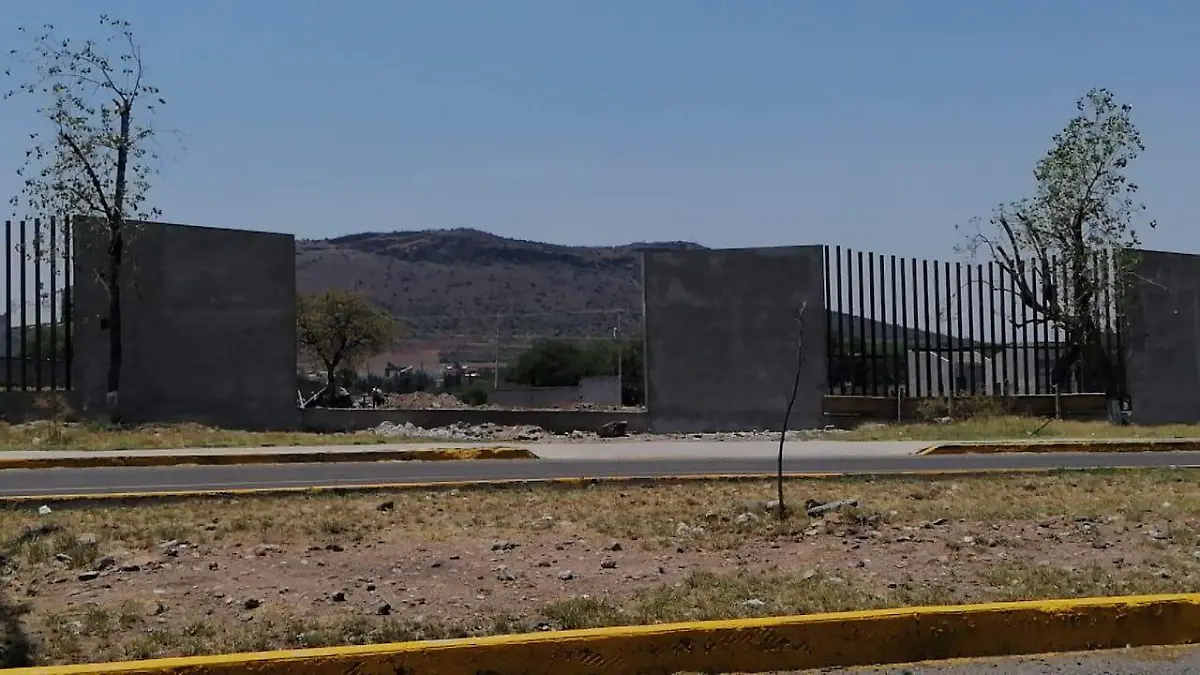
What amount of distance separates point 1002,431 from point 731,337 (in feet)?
27.9

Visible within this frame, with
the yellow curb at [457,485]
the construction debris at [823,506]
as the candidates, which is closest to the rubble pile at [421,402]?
the yellow curb at [457,485]

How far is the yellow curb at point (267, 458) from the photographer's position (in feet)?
62.9

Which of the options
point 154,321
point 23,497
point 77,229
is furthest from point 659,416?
point 23,497

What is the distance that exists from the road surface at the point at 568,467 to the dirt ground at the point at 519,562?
292 centimetres

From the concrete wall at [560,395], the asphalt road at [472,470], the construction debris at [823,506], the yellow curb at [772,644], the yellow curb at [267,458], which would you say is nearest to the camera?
the yellow curb at [772,644]

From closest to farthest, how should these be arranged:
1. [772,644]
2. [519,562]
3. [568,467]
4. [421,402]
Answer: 1. [772,644]
2. [519,562]
3. [568,467]
4. [421,402]

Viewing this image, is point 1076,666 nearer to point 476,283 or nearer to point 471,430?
point 471,430

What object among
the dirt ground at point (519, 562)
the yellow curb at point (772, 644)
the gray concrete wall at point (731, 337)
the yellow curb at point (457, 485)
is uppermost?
the gray concrete wall at point (731, 337)

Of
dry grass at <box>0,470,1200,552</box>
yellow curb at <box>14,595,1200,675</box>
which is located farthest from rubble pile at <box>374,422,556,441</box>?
yellow curb at <box>14,595,1200,675</box>

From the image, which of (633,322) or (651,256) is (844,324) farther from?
(633,322)

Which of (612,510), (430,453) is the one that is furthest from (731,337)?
(612,510)

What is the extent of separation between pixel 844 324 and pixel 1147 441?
10.8m

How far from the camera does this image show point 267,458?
20.4 metres

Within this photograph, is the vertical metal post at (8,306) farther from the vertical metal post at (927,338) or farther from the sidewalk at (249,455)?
the vertical metal post at (927,338)
